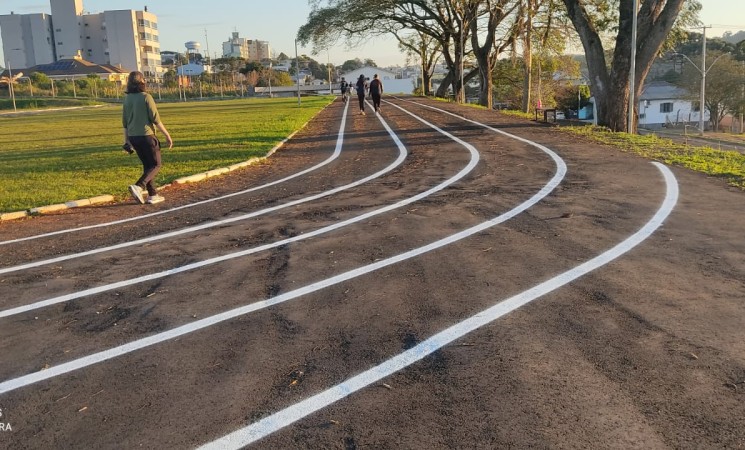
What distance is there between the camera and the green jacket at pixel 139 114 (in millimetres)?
9594

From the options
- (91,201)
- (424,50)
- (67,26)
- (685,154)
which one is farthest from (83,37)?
(685,154)

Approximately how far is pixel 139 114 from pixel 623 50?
1444 centimetres

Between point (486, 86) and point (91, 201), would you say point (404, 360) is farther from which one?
point (486, 86)

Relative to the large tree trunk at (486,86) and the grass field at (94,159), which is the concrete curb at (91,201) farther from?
the large tree trunk at (486,86)

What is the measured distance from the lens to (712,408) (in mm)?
3223

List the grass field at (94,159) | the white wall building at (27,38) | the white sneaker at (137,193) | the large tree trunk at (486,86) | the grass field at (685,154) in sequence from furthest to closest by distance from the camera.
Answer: the white wall building at (27,38)
the large tree trunk at (486,86)
the grass field at (94,159)
the grass field at (685,154)
the white sneaker at (137,193)

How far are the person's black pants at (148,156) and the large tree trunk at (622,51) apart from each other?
14.2 metres

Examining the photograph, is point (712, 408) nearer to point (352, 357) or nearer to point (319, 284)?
point (352, 357)

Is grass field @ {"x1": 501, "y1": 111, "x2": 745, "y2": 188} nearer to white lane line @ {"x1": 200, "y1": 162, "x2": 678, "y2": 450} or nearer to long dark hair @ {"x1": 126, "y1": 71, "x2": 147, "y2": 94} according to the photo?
white lane line @ {"x1": 200, "y1": 162, "x2": 678, "y2": 450}

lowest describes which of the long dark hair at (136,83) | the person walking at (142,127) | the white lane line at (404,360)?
the white lane line at (404,360)

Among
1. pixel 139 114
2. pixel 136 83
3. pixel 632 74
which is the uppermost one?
pixel 632 74

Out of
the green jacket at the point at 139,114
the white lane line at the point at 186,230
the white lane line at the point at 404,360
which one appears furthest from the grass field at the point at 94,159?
the white lane line at the point at 404,360

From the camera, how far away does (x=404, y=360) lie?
152 inches

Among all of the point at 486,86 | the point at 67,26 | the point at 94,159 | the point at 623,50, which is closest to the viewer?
the point at 94,159
